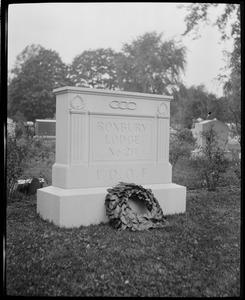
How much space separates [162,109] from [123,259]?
9.92 feet

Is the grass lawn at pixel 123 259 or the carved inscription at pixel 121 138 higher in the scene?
the carved inscription at pixel 121 138

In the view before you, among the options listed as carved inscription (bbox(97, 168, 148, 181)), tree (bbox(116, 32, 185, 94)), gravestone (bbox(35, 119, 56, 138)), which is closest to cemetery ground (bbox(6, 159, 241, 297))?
carved inscription (bbox(97, 168, 148, 181))

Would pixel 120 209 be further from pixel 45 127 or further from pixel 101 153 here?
pixel 45 127

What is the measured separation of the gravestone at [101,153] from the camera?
5.05 m

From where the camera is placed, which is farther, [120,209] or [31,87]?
[31,87]

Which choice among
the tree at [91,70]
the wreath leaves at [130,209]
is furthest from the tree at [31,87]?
the wreath leaves at [130,209]

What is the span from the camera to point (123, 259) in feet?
12.0

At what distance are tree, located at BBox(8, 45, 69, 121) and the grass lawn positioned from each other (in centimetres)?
2239

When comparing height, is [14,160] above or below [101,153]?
below

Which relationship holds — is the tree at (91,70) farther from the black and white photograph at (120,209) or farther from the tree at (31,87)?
the black and white photograph at (120,209)

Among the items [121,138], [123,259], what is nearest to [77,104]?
[121,138]

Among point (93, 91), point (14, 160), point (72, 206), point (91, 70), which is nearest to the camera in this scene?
point (72, 206)

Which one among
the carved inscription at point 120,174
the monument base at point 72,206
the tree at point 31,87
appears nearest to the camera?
the monument base at point 72,206

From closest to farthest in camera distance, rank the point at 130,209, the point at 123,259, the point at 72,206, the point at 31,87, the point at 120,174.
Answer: the point at 123,259
the point at 72,206
the point at 130,209
the point at 120,174
the point at 31,87
